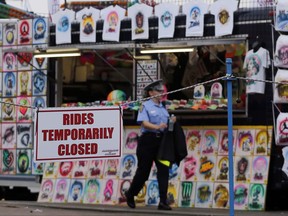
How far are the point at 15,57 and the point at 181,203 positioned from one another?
453 centimetres

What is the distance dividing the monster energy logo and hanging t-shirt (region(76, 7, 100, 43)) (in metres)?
3.12

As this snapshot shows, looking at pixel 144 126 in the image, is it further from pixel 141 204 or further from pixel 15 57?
pixel 15 57

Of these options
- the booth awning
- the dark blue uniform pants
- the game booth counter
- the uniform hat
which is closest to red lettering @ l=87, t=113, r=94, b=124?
the game booth counter

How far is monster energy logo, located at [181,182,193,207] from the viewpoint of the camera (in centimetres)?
1124

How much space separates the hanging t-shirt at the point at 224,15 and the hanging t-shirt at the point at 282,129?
1.63 m

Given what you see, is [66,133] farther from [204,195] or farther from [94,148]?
[204,195]

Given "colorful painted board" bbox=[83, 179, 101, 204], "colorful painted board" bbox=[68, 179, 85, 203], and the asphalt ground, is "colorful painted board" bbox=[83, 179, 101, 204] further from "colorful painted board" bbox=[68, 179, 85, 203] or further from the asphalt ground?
the asphalt ground

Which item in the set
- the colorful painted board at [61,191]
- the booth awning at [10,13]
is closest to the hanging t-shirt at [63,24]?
the booth awning at [10,13]

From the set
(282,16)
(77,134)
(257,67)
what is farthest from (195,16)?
(77,134)

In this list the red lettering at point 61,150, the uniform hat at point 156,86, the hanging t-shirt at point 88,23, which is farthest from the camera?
the hanging t-shirt at point 88,23

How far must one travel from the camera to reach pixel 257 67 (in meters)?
11.0

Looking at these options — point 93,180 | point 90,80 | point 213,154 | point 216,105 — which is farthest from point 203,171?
point 90,80

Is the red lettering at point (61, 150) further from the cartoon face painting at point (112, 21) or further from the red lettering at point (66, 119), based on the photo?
the cartoon face painting at point (112, 21)

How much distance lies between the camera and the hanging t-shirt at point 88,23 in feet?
41.1
